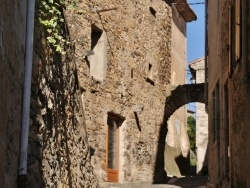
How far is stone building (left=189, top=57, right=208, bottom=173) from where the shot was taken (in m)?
26.8

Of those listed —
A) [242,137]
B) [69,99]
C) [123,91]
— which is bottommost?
[242,137]

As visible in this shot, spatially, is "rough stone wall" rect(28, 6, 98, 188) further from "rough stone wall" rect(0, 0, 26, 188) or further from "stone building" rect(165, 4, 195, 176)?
"stone building" rect(165, 4, 195, 176)

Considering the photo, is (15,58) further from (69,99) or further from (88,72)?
(88,72)

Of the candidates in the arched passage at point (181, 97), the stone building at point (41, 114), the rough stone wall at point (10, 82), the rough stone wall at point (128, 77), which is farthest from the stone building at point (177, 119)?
the rough stone wall at point (10, 82)

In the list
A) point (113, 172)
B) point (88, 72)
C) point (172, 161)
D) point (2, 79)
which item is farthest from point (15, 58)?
point (172, 161)

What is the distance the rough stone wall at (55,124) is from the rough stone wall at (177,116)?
13706 millimetres

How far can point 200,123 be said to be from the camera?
27359mm

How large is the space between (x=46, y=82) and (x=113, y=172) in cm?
808

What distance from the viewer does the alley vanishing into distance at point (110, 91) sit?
530cm

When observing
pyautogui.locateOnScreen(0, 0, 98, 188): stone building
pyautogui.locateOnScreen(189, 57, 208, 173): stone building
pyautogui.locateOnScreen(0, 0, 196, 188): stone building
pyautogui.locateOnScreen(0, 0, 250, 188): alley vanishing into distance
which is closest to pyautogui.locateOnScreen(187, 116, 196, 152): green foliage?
pyautogui.locateOnScreen(189, 57, 208, 173): stone building

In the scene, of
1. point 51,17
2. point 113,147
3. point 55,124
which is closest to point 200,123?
→ point 113,147

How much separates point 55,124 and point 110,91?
7.43 metres

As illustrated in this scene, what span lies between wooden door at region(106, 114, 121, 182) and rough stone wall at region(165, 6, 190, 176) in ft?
24.4

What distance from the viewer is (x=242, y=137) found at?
695 cm
